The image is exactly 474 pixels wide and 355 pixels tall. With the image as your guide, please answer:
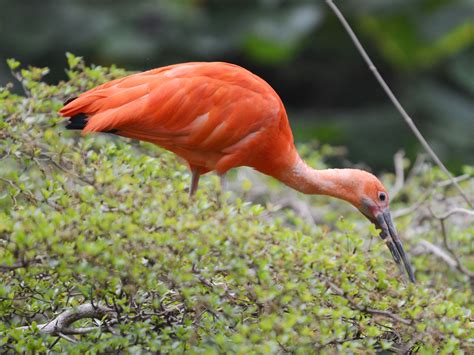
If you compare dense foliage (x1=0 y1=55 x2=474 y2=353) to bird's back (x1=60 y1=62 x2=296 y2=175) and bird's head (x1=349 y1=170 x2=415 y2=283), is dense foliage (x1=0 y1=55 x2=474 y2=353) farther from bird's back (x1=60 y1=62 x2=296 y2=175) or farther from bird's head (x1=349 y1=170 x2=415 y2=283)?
bird's head (x1=349 y1=170 x2=415 y2=283)

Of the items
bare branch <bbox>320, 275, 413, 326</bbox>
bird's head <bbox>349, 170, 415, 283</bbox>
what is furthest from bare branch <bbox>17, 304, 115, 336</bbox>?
bird's head <bbox>349, 170, 415, 283</bbox>

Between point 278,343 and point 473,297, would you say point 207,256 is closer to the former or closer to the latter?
point 278,343

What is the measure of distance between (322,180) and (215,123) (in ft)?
2.67

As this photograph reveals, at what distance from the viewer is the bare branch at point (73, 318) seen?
12.0 feet

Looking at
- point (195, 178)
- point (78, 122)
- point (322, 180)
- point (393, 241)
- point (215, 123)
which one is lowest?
point (393, 241)

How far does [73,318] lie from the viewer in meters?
3.71

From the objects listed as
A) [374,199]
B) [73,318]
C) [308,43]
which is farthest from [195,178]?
[308,43]

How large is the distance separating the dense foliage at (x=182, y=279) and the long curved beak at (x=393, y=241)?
76cm

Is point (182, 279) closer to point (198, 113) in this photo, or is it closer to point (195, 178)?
point (198, 113)

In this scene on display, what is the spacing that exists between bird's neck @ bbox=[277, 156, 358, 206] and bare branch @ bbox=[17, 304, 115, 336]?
1826 mm

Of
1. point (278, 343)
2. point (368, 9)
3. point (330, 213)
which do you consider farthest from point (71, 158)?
point (368, 9)

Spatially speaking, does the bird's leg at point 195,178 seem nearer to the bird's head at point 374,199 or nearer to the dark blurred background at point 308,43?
the bird's head at point 374,199

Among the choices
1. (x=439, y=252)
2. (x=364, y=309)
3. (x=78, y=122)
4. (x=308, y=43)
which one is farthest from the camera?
(x=308, y=43)

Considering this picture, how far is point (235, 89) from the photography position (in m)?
4.75
